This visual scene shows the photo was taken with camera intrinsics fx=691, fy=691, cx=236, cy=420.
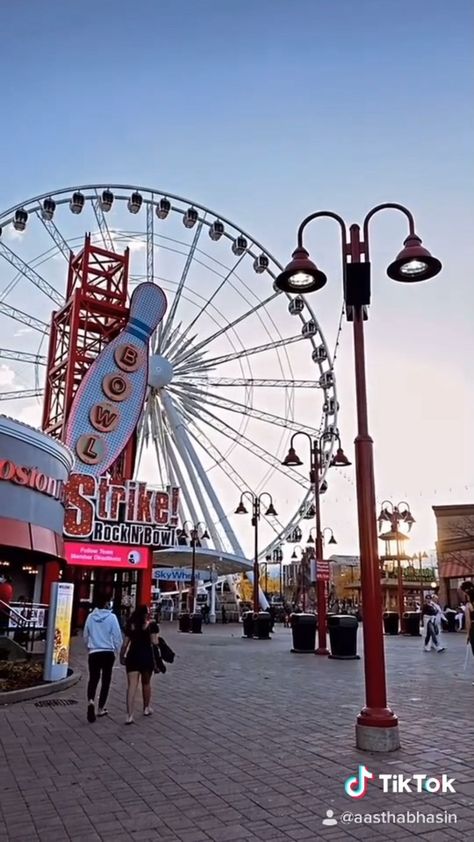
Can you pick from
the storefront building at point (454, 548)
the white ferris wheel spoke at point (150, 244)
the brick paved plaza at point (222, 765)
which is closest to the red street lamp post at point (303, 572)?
the storefront building at point (454, 548)

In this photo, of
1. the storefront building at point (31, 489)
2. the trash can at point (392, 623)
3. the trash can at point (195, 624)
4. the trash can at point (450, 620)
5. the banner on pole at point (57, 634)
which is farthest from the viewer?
the trash can at point (450, 620)

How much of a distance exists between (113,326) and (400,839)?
36.2m

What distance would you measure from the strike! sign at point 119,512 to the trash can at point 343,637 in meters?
16.3

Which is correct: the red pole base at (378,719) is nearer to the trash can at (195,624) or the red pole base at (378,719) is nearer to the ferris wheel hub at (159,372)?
the trash can at (195,624)

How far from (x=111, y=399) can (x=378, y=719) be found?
29452 mm

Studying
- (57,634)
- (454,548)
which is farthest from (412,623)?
(57,634)

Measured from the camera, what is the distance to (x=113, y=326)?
38.9 meters

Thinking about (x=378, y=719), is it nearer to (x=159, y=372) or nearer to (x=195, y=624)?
(x=195, y=624)

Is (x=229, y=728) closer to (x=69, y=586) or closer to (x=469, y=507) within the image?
(x=69, y=586)

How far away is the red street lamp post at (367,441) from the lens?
6.80 metres

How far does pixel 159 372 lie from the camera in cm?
3628

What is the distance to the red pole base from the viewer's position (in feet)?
22.1

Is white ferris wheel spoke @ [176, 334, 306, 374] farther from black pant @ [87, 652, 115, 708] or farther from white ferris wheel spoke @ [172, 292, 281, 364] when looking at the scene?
black pant @ [87, 652, 115, 708]

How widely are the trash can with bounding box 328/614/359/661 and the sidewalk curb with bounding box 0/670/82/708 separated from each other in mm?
7471
